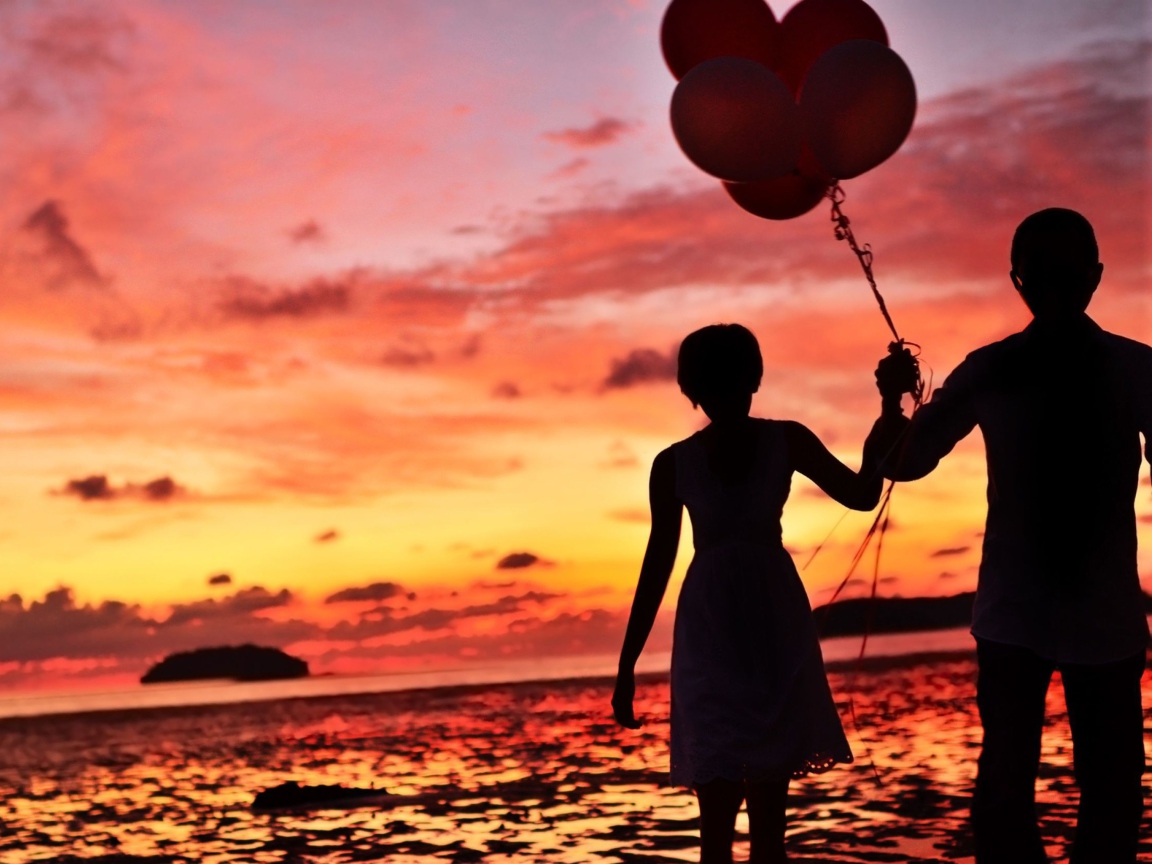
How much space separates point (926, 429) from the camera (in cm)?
398

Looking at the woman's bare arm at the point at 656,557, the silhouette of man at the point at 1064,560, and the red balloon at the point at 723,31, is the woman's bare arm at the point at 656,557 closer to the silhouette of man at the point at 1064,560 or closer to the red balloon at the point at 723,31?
the silhouette of man at the point at 1064,560

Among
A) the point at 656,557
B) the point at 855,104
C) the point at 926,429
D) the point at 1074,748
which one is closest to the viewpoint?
the point at 1074,748

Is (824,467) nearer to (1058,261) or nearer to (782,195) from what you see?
(1058,261)

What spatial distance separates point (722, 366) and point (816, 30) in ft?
7.51

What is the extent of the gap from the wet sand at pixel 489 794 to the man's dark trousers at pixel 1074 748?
3.43m

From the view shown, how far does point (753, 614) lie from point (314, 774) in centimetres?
1450

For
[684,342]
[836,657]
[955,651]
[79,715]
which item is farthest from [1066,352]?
[836,657]

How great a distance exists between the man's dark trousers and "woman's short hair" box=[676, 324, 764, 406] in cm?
116

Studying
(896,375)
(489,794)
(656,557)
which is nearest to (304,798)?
(489,794)

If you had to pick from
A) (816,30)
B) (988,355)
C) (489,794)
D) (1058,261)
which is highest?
(816,30)

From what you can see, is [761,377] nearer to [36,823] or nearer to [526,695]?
[36,823]

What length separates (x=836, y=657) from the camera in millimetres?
85125

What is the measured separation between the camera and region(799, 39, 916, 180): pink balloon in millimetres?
5121

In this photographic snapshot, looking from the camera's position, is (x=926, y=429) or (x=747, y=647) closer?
(x=926, y=429)
